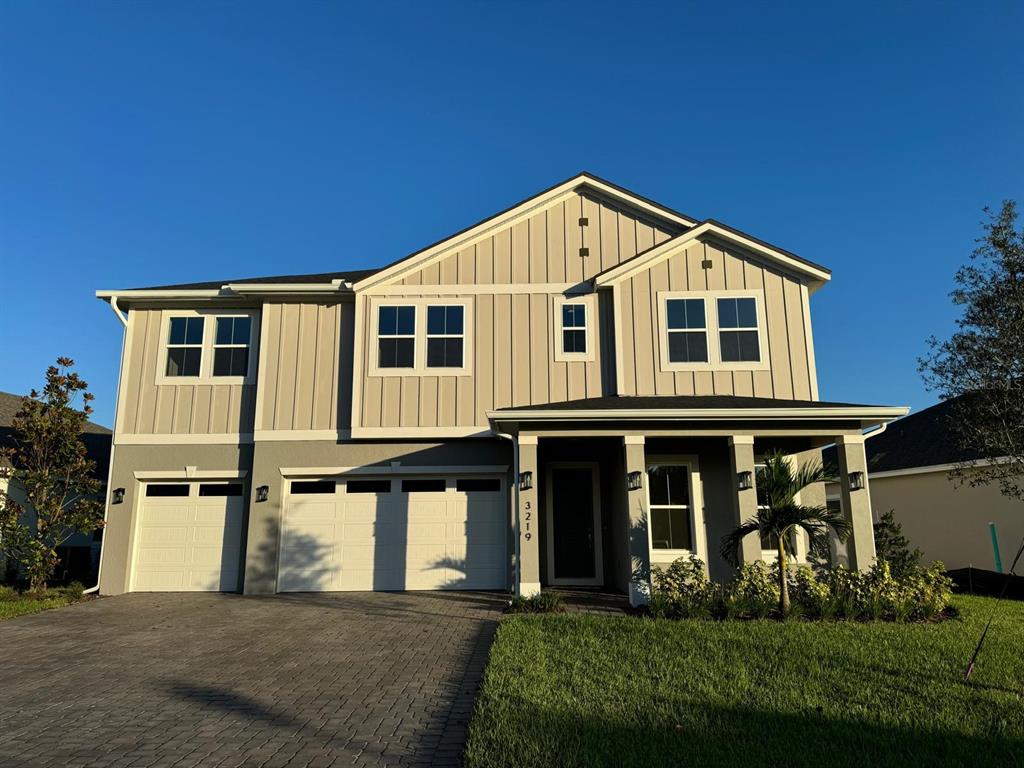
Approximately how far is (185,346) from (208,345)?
0.46 metres

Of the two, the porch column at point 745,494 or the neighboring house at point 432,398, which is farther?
the neighboring house at point 432,398

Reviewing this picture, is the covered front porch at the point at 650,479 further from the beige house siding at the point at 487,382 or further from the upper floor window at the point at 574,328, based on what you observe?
the upper floor window at the point at 574,328

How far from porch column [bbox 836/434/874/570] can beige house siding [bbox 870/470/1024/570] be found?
289 inches

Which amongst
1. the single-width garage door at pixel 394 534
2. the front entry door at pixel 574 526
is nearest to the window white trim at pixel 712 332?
the front entry door at pixel 574 526

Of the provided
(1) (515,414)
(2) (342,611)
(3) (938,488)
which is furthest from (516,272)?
(3) (938,488)

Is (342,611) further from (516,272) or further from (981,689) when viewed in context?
(981,689)

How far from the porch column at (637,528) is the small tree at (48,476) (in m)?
9.38

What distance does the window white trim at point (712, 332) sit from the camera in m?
12.7

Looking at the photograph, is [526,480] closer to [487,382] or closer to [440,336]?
[487,382]

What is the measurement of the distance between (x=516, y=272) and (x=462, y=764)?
10.3 metres

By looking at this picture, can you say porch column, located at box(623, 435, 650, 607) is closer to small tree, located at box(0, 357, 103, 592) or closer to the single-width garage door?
the single-width garage door

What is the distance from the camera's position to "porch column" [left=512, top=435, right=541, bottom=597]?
34.4ft

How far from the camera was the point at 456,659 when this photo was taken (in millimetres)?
7266

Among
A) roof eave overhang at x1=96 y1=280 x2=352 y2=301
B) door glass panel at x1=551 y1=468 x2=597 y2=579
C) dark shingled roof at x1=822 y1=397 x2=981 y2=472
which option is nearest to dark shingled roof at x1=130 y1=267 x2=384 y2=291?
roof eave overhang at x1=96 y1=280 x2=352 y2=301
